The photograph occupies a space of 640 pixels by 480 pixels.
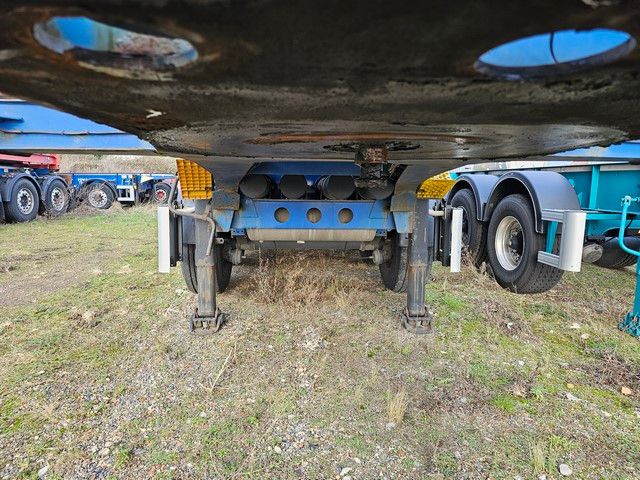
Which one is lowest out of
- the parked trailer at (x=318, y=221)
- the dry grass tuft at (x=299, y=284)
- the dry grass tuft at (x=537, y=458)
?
the dry grass tuft at (x=537, y=458)

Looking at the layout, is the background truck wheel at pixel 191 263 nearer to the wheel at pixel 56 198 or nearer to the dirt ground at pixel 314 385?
the dirt ground at pixel 314 385

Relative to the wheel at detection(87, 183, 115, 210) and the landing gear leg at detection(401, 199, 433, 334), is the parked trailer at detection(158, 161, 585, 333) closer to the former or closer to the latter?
the landing gear leg at detection(401, 199, 433, 334)

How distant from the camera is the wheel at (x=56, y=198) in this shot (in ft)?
35.3

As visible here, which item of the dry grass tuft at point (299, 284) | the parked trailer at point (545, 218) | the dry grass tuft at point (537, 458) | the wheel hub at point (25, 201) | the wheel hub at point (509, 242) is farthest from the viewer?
the wheel hub at point (25, 201)

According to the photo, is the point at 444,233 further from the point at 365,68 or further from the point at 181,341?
the point at 365,68

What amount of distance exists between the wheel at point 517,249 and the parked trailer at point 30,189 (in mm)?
9951

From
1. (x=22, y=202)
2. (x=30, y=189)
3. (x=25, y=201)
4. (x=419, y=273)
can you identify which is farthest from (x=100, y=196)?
(x=419, y=273)

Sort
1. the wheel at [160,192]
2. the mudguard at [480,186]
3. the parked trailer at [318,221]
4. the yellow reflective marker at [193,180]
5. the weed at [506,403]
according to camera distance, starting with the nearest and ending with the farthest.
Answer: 1. the weed at [506,403]
2. the yellow reflective marker at [193,180]
3. the parked trailer at [318,221]
4. the mudguard at [480,186]
5. the wheel at [160,192]

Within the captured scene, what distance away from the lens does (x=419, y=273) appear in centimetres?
327

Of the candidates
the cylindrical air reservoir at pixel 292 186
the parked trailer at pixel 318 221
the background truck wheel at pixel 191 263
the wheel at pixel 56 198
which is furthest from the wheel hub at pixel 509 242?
the wheel at pixel 56 198

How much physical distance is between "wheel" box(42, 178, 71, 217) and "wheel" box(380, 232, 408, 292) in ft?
33.7

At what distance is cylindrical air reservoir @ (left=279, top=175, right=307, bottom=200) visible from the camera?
3.07m

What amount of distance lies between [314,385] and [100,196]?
46.0 ft

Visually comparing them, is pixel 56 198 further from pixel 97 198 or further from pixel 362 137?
pixel 362 137
